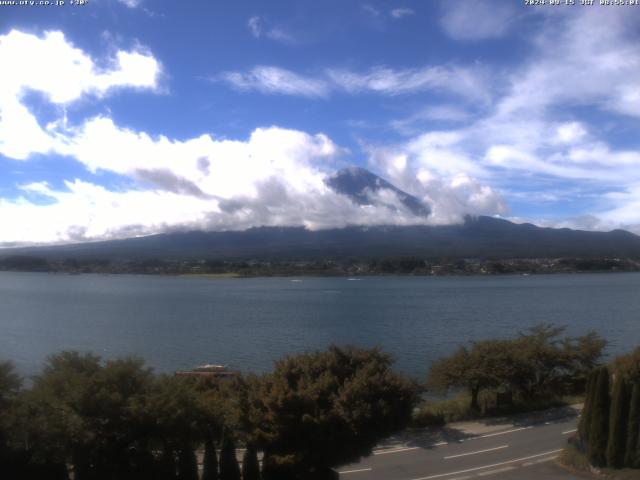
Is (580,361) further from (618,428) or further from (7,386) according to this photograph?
(7,386)

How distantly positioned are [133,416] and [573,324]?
41.8 m

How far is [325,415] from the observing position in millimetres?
9891

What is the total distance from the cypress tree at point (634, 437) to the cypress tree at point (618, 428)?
76mm

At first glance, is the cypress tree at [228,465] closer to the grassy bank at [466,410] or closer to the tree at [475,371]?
the grassy bank at [466,410]

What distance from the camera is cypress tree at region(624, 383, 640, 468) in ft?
38.0

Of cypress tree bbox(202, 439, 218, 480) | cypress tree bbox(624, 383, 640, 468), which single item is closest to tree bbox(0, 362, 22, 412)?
cypress tree bbox(202, 439, 218, 480)

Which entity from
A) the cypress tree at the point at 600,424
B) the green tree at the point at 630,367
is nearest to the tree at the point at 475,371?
the green tree at the point at 630,367

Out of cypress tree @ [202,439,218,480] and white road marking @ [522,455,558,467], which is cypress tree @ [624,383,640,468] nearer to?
white road marking @ [522,455,558,467]

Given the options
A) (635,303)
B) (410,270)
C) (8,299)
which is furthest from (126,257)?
(635,303)

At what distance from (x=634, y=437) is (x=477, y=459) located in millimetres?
3238

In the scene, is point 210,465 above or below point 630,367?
below

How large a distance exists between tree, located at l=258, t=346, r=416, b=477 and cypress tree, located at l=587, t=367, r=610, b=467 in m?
4.10

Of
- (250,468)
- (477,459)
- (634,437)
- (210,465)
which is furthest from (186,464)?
(634,437)

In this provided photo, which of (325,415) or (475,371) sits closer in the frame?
(325,415)
